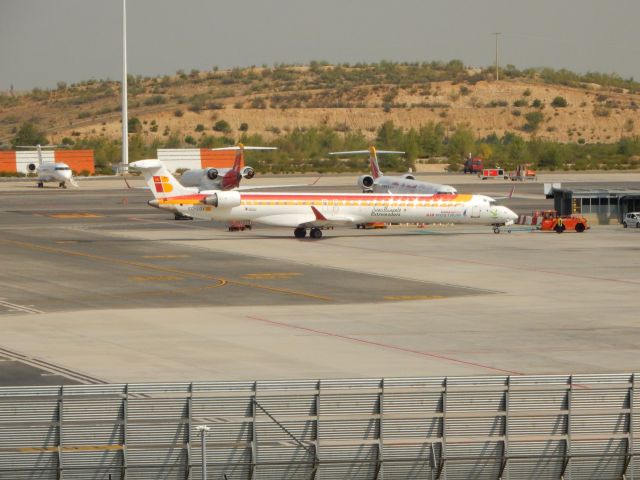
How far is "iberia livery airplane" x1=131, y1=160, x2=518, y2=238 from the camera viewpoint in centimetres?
8694

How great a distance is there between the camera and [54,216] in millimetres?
110375

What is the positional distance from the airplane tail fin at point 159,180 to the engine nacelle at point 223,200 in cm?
588

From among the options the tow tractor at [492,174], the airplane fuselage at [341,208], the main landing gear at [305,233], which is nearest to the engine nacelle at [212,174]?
the airplane fuselage at [341,208]

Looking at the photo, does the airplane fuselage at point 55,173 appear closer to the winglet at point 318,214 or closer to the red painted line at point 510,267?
the winglet at point 318,214

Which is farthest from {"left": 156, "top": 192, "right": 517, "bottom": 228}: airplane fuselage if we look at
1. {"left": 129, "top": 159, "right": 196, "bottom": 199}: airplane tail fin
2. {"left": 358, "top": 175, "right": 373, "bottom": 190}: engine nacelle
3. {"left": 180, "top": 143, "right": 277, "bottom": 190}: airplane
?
{"left": 358, "top": 175, "right": 373, "bottom": 190}: engine nacelle

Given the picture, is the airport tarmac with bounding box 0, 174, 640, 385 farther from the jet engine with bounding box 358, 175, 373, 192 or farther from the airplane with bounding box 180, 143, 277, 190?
the jet engine with bounding box 358, 175, 373, 192

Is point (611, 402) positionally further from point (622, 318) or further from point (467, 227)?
point (467, 227)

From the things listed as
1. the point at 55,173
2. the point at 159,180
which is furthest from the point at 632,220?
the point at 55,173

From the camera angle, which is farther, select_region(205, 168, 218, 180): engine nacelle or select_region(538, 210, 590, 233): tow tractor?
select_region(205, 168, 218, 180): engine nacelle

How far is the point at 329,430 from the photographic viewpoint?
27922 mm

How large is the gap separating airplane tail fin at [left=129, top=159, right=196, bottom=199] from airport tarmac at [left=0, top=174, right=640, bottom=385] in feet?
10.1

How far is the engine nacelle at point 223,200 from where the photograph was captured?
282 feet

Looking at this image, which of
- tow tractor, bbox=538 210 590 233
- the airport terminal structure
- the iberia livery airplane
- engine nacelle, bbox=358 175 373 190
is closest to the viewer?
the airport terminal structure

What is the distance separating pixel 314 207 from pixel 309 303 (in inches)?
1199
